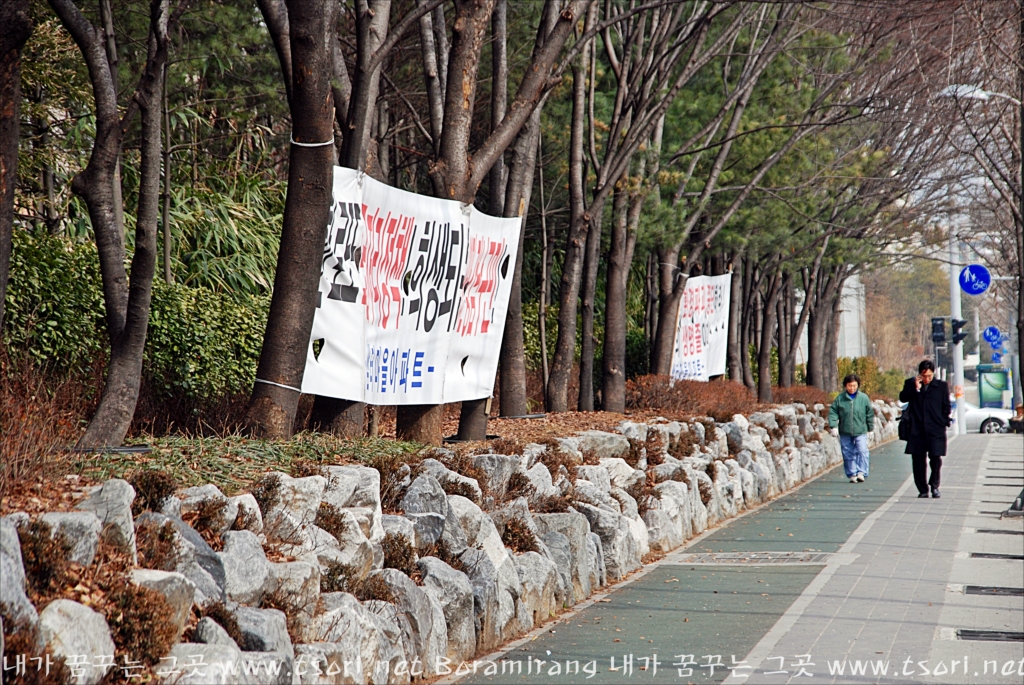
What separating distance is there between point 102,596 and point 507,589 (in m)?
3.52

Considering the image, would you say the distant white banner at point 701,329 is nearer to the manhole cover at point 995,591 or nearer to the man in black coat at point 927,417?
the man in black coat at point 927,417

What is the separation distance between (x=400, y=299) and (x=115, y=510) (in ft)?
13.9

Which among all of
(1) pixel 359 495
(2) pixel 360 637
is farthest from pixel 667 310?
(2) pixel 360 637

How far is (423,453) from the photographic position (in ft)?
26.7

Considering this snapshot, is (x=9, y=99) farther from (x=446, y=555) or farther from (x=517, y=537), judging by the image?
(x=517, y=537)

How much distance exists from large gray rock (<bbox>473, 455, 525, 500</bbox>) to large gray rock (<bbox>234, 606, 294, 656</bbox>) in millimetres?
3374

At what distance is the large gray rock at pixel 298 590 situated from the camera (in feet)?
17.2

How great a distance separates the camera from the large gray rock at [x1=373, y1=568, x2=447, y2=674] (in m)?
6.14

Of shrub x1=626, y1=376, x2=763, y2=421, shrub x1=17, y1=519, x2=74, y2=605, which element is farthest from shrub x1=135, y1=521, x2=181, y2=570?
shrub x1=626, y1=376, x2=763, y2=421

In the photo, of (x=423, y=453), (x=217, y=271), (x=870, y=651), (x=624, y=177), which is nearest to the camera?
(x=870, y=651)

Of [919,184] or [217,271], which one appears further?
[919,184]

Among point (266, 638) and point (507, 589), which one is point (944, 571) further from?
point (266, 638)

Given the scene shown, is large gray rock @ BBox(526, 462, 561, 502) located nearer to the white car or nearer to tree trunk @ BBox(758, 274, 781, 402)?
tree trunk @ BBox(758, 274, 781, 402)

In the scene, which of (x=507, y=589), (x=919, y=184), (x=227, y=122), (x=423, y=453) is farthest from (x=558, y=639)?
(x=919, y=184)
